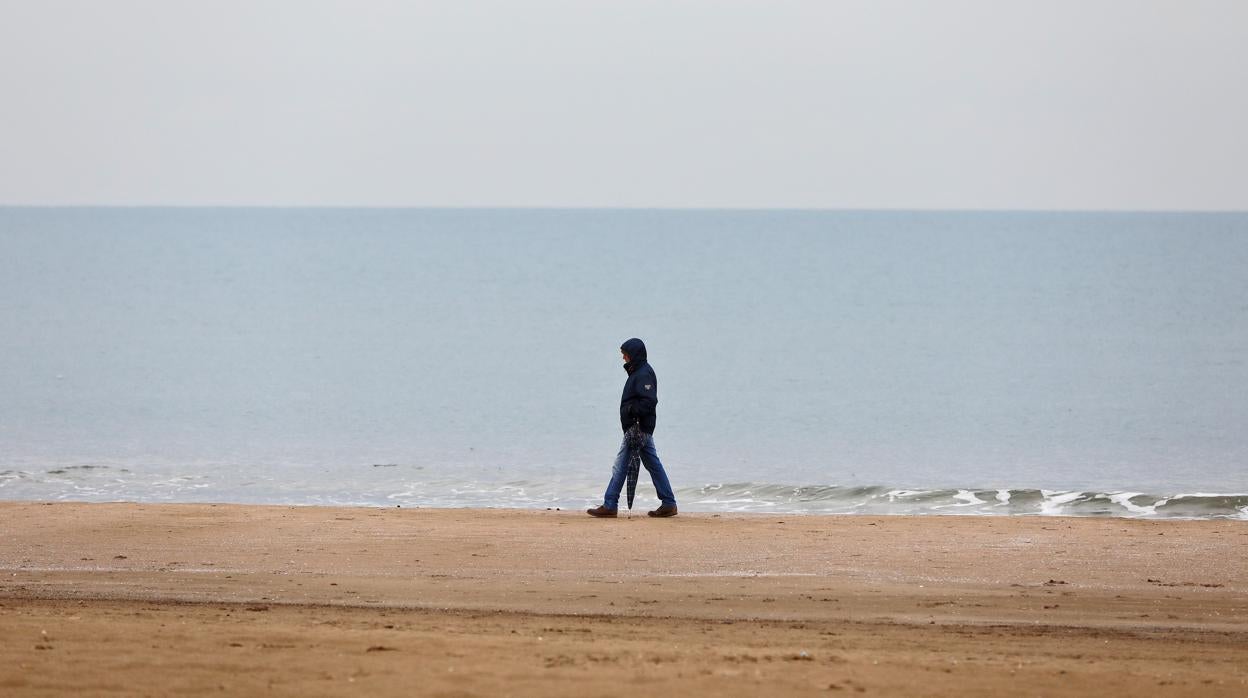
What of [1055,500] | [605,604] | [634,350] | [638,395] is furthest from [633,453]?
[1055,500]

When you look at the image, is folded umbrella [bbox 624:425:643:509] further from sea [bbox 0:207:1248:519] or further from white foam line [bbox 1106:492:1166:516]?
white foam line [bbox 1106:492:1166:516]

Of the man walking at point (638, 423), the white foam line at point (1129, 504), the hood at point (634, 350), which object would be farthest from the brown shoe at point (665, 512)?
the white foam line at point (1129, 504)

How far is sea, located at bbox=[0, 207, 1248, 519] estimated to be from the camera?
19984 millimetres

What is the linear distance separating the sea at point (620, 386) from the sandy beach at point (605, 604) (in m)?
3.77

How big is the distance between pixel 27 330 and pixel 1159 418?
3647 centimetres

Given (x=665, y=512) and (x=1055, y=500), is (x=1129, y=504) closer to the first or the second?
(x=1055, y=500)

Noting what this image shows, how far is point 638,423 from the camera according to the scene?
47.1 ft

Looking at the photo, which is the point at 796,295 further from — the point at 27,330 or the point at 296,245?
the point at 296,245

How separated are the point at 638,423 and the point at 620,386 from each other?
20.7m

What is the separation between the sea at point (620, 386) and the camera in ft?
65.6

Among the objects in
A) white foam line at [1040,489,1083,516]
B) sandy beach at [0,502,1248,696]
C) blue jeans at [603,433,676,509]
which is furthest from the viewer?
white foam line at [1040,489,1083,516]

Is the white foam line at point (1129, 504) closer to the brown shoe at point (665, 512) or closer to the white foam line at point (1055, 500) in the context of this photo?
the white foam line at point (1055, 500)

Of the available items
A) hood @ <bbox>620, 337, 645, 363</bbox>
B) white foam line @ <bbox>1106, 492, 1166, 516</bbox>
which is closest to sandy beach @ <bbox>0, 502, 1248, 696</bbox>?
hood @ <bbox>620, 337, 645, 363</bbox>

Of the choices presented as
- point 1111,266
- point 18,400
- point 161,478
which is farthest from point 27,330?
point 1111,266
